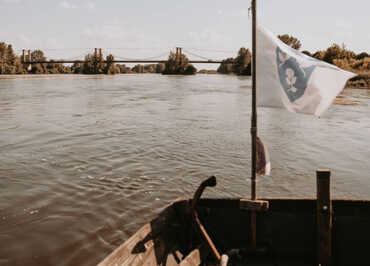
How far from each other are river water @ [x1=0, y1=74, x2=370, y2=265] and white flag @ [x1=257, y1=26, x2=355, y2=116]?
3465mm

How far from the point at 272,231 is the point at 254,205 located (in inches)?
18.8

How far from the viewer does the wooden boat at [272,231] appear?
4.23m

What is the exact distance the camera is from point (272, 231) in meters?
4.43

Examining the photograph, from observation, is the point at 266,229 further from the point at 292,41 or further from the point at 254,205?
the point at 292,41

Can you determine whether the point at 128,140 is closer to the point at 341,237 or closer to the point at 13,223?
the point at 13,223

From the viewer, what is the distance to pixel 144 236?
12.3 ft

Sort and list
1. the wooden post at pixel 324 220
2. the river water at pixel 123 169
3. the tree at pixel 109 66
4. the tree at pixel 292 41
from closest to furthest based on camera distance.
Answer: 1. the wooden post at pixel 324 220
2. the river water at pixel 123 169
3. the tree at pixel 292 41
4. the tree at pixel 109 66

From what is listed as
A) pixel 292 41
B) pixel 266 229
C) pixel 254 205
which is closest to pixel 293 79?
pixel 254 205

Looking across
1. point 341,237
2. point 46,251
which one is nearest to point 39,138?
point 46,251

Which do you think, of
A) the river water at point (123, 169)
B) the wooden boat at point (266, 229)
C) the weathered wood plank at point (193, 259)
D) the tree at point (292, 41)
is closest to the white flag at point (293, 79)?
the wooden boat at point (266, 229)

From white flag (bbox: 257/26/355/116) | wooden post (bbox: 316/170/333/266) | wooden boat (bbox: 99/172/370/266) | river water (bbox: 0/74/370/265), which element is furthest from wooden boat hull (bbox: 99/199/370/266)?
river water (bbox: 0/74/370/265)

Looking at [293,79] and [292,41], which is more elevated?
[292,41]

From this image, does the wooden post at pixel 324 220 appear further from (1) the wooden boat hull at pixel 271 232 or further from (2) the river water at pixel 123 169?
(2) the river water at pixel 123 169

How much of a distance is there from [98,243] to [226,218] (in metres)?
2.38
